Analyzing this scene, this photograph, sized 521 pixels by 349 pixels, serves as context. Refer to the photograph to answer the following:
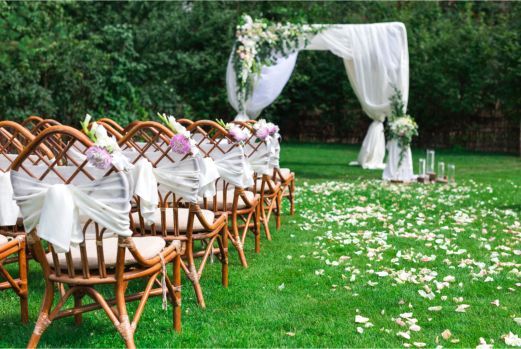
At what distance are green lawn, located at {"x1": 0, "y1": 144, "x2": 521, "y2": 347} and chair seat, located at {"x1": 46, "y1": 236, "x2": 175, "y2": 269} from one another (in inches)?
20.4

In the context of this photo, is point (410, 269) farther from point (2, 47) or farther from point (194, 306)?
point (2, 47)

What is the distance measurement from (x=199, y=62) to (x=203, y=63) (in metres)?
0.21

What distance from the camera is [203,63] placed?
22.1 metres

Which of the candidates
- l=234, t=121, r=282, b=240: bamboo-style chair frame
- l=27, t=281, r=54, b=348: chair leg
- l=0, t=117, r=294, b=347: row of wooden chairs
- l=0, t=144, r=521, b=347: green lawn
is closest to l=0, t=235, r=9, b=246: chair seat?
l=0, t=117, r=294, b=347: row of wooden chairs

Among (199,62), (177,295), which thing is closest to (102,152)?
(177,295)

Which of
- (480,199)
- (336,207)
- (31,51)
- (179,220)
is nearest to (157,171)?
(179,220)

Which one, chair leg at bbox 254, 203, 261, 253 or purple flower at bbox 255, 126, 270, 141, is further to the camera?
chair leg at bbox 254, 203, 261, 253

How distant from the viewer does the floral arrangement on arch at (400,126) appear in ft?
40.3

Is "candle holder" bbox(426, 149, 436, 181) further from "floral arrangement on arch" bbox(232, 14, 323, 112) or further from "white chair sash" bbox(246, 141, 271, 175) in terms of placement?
"white chair sash" bbox(246, 141, 271, 175)

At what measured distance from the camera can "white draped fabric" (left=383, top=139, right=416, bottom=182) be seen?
1245 cm

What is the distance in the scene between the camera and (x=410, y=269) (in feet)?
17.5

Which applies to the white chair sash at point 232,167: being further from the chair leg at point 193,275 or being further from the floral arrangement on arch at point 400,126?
the floral arrangement on arch at point 400,126

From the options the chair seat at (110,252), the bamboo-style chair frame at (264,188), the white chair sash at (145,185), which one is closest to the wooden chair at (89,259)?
the chair seat at (110,252)

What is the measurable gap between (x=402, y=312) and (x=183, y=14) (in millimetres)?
19988
